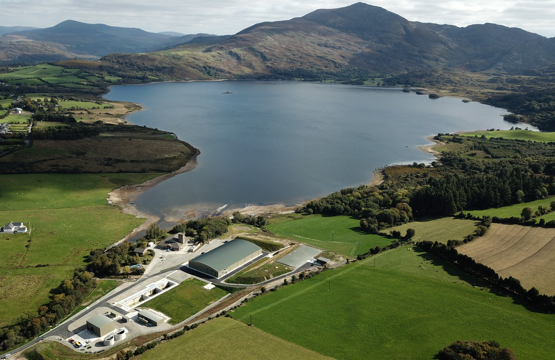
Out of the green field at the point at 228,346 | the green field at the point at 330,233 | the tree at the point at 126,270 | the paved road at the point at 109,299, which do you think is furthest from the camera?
the green field at the point at 330,233

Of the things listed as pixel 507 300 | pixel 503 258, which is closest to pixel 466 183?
pixel 503 258

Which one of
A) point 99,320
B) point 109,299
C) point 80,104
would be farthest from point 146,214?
point 80,104

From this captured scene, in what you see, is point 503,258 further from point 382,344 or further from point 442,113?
point 442,113

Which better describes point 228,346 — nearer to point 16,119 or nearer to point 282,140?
point 282,140

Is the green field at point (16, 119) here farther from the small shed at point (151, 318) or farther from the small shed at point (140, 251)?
the small shed at point (151, 318)

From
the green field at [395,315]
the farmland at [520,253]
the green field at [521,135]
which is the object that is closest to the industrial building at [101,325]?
the green field at [395,315]

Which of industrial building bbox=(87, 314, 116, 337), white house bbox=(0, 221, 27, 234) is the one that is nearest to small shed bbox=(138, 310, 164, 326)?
industrial building bbox=(87, 314, 116, 337)
